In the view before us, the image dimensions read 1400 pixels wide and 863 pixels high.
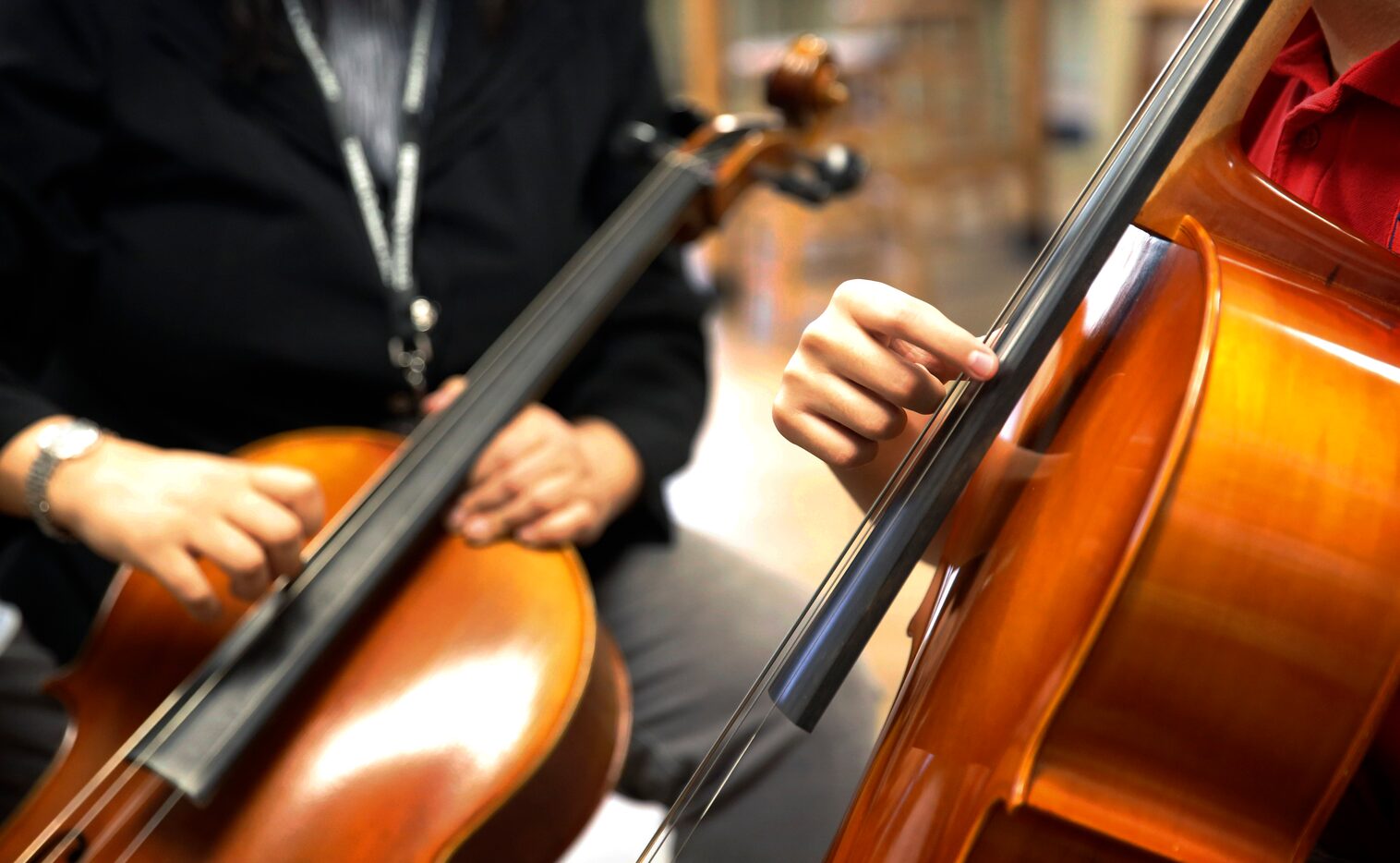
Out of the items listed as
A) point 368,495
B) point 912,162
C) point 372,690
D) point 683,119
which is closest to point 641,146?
point 683,119

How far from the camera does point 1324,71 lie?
0.51 meters

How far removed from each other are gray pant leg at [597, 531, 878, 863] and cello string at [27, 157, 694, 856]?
0.20m

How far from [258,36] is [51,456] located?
32 cm

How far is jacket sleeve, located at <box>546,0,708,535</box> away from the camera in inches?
35.3

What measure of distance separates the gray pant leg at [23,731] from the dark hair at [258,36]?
0.44 meters

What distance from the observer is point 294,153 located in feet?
2.71

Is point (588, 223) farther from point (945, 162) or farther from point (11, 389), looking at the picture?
point (945, 162)

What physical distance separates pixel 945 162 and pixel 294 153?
2536 mm

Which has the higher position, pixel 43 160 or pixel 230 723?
pixel 43 160

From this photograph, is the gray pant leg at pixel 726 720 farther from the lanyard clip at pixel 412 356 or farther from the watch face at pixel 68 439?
the watch face at pixel 68 439

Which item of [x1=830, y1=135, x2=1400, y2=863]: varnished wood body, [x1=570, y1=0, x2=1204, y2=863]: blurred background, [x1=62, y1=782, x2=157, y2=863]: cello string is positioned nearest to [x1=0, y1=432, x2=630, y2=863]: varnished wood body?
[x1=62, y1=782, x2=157, y2=863]: cello string

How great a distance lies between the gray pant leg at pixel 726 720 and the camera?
806mm

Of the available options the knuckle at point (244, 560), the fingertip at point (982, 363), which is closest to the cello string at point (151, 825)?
the knuckle at point (244, 560)

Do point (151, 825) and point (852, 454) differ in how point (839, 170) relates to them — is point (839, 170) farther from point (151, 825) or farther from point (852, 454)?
point (151, 825)
